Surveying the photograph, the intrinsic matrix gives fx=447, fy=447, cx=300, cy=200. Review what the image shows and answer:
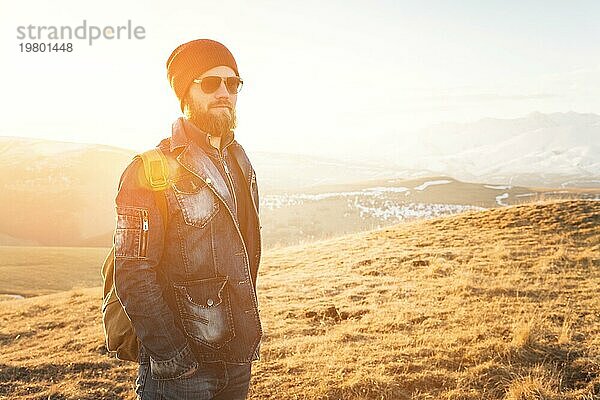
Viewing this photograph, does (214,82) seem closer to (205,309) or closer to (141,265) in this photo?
(141,265)

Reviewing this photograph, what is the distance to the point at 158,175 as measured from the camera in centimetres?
226

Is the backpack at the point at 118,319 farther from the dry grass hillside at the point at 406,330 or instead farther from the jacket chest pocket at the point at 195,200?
the dry grass hillside at the point at 406,330

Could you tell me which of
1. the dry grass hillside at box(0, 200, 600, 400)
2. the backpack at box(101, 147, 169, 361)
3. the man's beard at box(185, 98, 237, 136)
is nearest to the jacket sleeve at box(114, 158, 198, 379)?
the backpack at box(101, 147, 169, 361)

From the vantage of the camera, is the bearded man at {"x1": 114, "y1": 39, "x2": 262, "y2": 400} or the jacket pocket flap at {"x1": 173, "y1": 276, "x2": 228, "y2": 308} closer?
the bearded man at {"x1": 114, "y1": 39, "x2": 262, "y2": 400}

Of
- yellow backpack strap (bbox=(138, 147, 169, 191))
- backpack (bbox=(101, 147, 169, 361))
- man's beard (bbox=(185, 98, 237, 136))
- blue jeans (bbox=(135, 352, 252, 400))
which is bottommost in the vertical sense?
blue jeans (bbox=(135, 352, 252, 400))

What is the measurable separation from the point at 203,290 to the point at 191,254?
208 millimetres

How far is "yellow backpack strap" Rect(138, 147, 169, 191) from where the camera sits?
224 cm

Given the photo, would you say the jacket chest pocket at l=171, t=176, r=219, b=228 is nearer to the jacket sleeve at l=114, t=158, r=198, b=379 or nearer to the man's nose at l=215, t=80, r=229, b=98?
the jacket sleeve at l=114, t=158, r=198, b=379

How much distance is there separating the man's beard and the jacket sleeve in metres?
0.45

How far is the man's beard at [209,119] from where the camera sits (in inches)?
99.7

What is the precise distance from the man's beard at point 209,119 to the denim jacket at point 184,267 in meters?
0.08

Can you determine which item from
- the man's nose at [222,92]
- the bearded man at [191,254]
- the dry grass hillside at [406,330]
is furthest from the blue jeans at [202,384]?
the dry grass hillside at [406,330]

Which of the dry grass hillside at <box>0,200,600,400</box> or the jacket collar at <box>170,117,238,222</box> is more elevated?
the jacket collar at <box>170,117,238,222</box>

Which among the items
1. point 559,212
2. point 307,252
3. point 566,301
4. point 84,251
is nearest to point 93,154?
point 84,251
